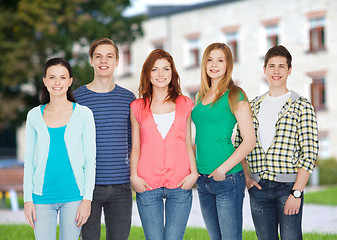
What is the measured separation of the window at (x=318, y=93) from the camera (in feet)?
88.1

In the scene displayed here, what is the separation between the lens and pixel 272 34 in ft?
93.6

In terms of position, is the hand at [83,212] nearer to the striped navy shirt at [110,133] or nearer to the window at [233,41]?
the striped navy shirt at [110,133]

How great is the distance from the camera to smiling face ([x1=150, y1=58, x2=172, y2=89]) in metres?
4.48

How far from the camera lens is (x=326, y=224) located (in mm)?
10422

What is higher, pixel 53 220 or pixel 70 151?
pixel 70 151

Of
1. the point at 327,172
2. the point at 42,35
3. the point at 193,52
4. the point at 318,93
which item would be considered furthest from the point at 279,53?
the point at 193,52

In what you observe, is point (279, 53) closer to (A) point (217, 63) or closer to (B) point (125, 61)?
(A) point (217, 63)

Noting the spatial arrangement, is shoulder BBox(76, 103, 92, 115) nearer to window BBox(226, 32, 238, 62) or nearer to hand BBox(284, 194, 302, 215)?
hand BBox(284, 194, 302, 215)

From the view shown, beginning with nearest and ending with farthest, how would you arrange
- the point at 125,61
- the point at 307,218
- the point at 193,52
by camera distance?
the point at 307,218
the point at 193,52
the point at 125,61

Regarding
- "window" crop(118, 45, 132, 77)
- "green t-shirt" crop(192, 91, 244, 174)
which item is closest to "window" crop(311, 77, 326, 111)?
"window" crop(118, 45, 132, 77)

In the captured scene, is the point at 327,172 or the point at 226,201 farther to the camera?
the point at 327,172

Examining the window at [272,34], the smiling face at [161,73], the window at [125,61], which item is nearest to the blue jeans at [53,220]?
the smiling face at [161,73]

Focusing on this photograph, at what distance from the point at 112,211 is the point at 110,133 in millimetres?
677

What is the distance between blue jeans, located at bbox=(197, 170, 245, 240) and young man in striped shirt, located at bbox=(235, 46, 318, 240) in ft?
0.53
